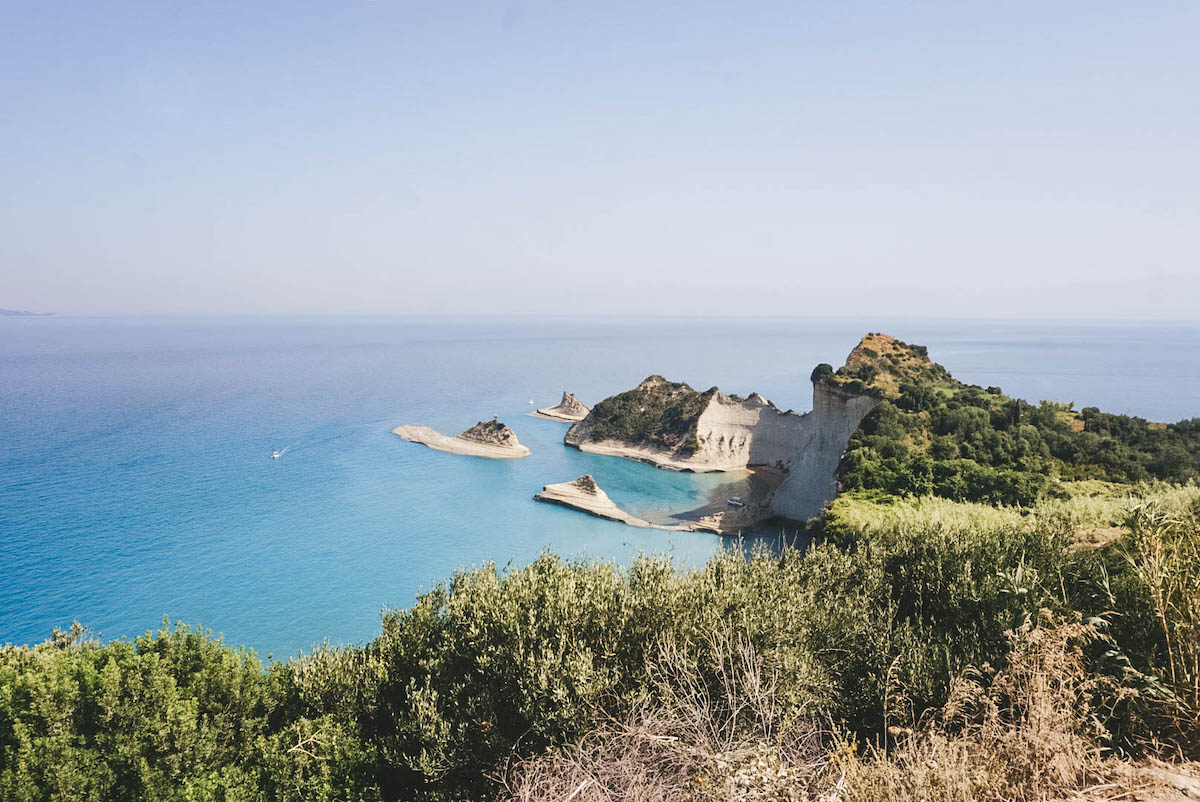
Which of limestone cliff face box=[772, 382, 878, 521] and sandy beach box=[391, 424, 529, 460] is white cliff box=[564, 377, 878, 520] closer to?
limestone cliff face box=[772, 382, 878, 521]

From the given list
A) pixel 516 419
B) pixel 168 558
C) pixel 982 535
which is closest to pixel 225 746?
pixel 982 535

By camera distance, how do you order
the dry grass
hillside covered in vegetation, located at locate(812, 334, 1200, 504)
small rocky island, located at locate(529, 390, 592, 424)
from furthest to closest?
small rocky island, located at locate(529, 390, 592, 424), hillside covered in vegetation, located at locate(812, 334, 1200, 504), the dry grass

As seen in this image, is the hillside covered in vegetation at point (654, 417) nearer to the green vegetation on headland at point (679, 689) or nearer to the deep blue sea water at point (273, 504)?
the deep blue sea water at point (273, 504)

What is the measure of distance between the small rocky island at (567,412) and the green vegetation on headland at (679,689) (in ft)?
272

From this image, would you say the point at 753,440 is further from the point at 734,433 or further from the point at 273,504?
the point at 273,504

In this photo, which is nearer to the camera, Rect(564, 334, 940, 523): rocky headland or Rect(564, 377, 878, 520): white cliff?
Rect(564, 334, 940, 523): rocky headland

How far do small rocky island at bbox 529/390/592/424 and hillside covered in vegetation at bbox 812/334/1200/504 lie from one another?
57238 mm

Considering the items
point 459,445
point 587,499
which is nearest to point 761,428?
point 587,499

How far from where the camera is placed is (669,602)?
37.8 feet

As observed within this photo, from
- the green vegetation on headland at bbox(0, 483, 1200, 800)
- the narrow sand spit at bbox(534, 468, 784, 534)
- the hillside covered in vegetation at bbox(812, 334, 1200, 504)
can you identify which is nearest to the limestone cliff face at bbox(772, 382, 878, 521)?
the narrow sand spit at bbox(534, 468, 784, 534)

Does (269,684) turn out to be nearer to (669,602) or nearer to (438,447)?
(669,602)

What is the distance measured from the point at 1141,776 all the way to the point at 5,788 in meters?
16.4

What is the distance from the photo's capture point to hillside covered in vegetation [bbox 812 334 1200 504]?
31.1 m

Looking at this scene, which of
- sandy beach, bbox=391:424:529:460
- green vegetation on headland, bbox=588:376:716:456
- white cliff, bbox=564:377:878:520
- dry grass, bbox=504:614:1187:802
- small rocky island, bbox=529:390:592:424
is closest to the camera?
dry grass, bbox=504:614:1187:802
